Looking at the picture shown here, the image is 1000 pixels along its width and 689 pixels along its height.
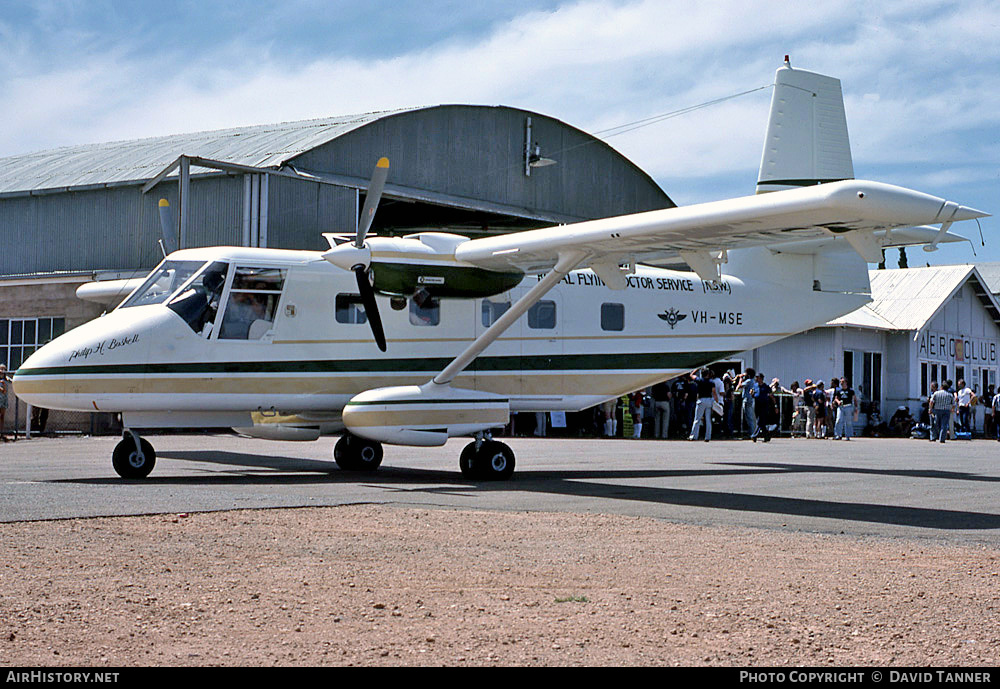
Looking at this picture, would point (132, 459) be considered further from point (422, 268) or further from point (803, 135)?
point (803, 135)

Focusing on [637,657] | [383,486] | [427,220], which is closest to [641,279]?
[383,486]

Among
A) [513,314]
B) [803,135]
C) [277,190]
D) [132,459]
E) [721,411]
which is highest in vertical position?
Answer: [277,190]

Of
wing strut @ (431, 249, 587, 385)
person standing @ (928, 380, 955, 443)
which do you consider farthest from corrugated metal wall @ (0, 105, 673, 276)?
wing strut @ (431, 249, 587, 385)

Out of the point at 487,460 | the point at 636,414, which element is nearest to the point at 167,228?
the point at 487,460

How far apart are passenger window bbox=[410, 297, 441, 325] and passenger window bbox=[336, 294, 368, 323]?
0.76 meters

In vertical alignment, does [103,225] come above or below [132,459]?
above

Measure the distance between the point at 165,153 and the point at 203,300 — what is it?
22.3 m

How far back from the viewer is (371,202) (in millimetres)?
15555

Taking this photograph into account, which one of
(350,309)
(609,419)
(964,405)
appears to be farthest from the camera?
(964,405)

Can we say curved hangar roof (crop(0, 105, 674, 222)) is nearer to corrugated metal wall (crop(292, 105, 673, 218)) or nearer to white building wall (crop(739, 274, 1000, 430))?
corrugated metal wall (crop(292, 105, 673, 218))

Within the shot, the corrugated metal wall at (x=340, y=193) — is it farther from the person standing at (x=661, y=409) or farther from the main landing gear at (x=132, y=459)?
the main landing gear at (x=132, y=459)

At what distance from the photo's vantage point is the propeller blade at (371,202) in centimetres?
1512

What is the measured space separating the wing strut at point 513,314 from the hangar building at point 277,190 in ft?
44.8

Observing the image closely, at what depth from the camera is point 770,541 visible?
30.1 feet
